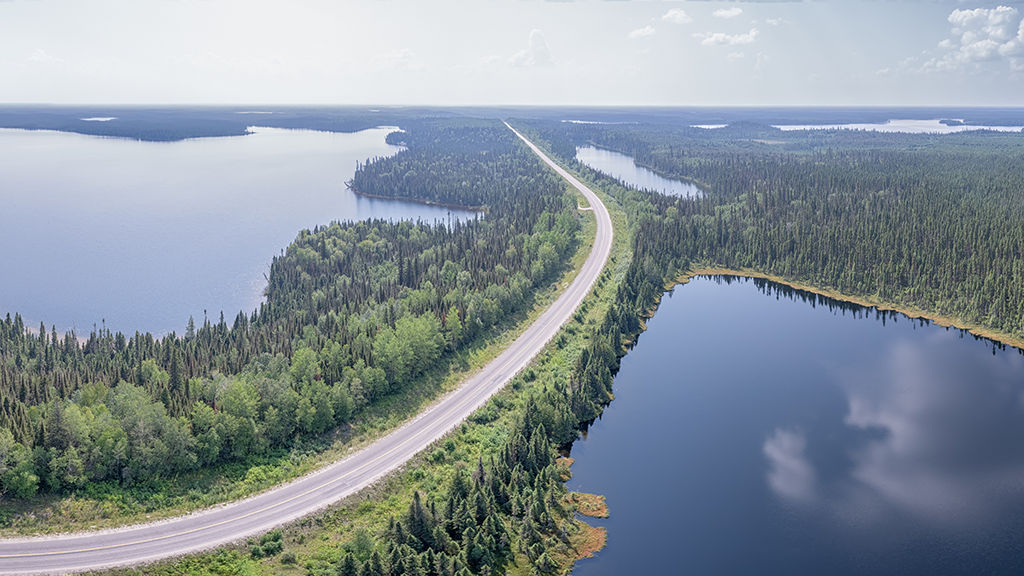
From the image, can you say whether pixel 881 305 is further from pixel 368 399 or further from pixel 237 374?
pixel 237 374

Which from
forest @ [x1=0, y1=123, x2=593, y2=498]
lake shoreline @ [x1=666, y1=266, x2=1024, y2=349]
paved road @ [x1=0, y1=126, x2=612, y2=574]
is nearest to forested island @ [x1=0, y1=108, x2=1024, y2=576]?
forest @ [x1=0, y1=123, x2=593, y2=498]

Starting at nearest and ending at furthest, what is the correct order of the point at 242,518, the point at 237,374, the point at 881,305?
the point at 242,518 → the point at 237,374 → the point at 881,305

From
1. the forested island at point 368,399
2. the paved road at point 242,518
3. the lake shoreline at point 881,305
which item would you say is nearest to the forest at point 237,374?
the forested island at point 368,399

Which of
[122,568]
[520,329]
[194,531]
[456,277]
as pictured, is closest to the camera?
[122,568]

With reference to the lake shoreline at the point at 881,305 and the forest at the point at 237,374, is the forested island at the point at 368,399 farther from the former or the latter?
the lake shoreline at the point at 881,305

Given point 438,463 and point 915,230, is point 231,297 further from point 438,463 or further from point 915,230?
point 915,230

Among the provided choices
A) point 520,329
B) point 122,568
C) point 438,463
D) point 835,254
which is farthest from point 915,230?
point 122,568

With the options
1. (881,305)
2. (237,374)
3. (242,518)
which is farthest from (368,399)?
(881,305)

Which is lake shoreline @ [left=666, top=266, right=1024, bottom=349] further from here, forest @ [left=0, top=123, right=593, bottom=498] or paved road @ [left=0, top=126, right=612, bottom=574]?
paved road @ [left=0, top=126, right=612, bottom=574]
